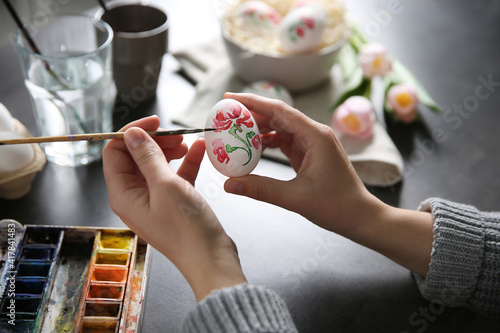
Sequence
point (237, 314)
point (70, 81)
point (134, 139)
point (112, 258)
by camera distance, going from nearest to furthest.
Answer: point (237, 314) → point (134, 139) → point (112, 258) → point (70, 81)

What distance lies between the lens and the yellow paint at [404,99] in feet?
3.91

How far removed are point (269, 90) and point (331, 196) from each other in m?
0.44

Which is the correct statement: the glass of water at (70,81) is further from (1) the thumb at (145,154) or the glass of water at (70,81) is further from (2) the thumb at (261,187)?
(2) the thumb at (261,187)

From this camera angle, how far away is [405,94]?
1194 millimetres

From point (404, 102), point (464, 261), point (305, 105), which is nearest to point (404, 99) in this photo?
point (404, 102)

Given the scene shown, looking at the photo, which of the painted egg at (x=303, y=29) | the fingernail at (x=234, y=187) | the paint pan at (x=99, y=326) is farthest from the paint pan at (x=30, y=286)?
the painted egg at (x=303, y=29)

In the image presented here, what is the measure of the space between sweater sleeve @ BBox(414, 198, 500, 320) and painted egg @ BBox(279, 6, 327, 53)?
0.55 m

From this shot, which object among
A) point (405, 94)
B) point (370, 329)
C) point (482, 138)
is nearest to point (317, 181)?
point (370, 329)

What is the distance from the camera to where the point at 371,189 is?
1063 millimetres

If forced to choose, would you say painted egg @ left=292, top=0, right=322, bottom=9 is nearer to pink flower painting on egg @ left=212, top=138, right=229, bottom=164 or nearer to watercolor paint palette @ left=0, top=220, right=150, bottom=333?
pink flower painting on egg @ left=212, top=138, right=229, bottom=164

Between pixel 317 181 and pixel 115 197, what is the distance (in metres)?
0.33

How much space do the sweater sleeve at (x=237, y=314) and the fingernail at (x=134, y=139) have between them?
10.0 inches

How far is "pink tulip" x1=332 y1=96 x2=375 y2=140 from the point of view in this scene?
3.67 ft

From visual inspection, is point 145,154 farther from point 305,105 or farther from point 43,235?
point 305,105
